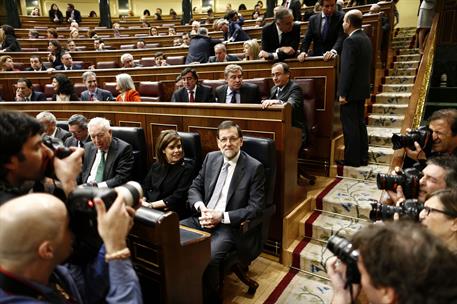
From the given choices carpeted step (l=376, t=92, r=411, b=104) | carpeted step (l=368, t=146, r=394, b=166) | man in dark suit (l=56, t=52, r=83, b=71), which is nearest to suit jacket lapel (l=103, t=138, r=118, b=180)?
carpeted step (l=368, t=146, r=394, b=166)

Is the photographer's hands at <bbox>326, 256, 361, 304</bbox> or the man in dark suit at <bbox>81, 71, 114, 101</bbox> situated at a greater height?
the man in dark suit at <bbox>81, 71, 114, 101</bbox>

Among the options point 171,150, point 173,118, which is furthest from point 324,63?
point 171,150

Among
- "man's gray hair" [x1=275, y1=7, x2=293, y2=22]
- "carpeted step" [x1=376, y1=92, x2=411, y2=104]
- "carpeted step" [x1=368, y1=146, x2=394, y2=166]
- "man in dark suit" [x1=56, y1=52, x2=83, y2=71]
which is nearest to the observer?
"carpeted step" [x1=368, y1=146, x2=394, y2=166]

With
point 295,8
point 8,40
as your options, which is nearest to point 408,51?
point 295,8

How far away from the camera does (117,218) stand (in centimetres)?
79

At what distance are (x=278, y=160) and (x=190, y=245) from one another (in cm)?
84

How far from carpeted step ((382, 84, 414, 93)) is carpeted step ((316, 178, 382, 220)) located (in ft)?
4.48

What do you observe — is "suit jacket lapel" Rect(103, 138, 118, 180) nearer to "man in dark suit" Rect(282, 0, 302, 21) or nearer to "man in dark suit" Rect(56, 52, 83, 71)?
"man in dark suit" Rect(56, 52, 83, 71)

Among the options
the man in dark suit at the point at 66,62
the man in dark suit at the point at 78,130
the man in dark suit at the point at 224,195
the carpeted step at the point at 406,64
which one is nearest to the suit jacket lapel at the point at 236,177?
the man in dark suit at the point at 224,195

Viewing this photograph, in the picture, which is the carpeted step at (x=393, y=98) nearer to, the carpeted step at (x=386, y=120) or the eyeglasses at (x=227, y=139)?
the carpeted step at (x=386, y=120)

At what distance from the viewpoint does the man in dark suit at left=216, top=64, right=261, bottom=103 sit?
2.58 metres

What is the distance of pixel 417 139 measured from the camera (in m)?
1.62

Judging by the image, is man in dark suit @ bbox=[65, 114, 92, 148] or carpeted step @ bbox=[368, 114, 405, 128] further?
carpeted step @ bbox=[368, 114, 405, 128]

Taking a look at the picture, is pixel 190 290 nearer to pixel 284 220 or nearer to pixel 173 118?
pixel 284 220
